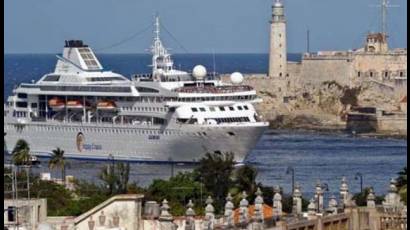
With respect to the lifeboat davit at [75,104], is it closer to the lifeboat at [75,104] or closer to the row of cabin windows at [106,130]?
the lifeboat at [75,104]

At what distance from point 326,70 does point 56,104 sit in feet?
113

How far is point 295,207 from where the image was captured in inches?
1112

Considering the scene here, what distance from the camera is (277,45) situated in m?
115

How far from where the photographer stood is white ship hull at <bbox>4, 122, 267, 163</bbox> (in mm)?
79812

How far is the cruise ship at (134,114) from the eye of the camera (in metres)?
80.6

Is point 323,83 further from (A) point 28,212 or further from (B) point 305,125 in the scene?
(A) point 28,212

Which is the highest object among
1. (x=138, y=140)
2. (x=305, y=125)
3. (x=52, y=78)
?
(x=52, y=78)

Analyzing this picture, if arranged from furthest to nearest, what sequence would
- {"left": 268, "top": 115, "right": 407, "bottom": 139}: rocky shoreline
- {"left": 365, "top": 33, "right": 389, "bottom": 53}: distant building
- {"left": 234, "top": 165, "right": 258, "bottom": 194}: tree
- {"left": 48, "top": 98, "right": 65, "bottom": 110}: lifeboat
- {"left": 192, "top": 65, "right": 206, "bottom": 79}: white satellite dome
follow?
{"left": 365, "top": 33, "right": 389, "bottom": 53}: distant building < {"left": 268, "top": 115, "right": 407, "bottom": 139}: rocky shoreline < {"left": 48, "top": 98, "right": 65, "bottom": 110}: lifeboat < {"left": 192, "top": 65, "right": 206, "bottom": 79}: white satellite dome < {"left": 234, "top": 165, "right": 258, "bottom": 194}: tree

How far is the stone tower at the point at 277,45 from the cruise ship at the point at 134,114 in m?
24.6

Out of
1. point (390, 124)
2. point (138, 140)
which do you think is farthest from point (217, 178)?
point (390, 124)

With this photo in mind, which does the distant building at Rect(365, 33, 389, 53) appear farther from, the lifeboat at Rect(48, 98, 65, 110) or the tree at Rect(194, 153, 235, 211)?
the tree at Rect(194, 153, 235, 211)

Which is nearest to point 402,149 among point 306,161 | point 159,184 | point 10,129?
point 306,161

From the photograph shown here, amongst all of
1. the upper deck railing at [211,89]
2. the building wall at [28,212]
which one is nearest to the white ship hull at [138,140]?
the upper deck railing at [211,89]

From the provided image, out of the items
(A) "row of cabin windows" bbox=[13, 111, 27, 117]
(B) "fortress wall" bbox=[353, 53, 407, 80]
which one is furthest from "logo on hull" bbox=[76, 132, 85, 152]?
(B) "fortress wall" bbox=[353, 53, 407, 80]
